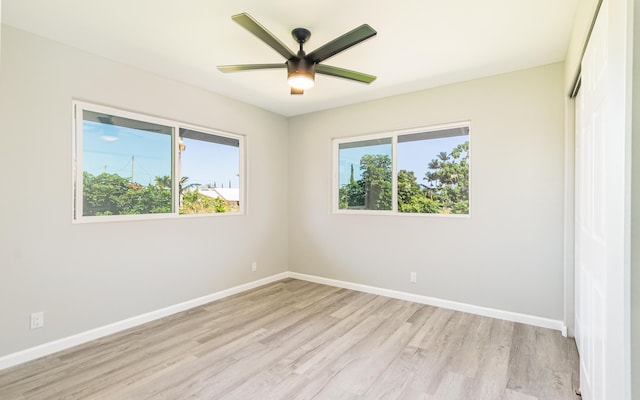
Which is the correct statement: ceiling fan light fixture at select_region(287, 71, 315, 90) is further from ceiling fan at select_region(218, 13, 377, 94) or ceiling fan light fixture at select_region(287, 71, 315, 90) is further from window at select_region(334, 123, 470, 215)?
window at select_region(334, 123, 470, 215)

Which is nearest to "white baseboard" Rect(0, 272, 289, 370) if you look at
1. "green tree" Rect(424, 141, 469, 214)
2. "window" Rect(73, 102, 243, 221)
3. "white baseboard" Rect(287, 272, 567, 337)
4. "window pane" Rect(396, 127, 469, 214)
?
"window" Rect(73, 102, 243, 221)

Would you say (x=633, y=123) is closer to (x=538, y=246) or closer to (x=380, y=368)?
(x=380, y=368)

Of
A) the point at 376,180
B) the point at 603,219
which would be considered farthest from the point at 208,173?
the point at 603,219

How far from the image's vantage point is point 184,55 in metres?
2.84

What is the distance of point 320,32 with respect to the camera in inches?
96.5

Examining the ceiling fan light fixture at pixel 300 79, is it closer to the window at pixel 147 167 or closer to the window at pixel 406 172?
the window at pixel 147 167

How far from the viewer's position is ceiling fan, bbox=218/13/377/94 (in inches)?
77.7

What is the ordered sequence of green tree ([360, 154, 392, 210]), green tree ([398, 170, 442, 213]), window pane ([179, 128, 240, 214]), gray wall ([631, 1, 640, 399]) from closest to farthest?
gray wall ([631, 1, 640, 399])
window pane ([179, 128, 240, 214])
green tree ([398, 170, 442, 213])
green tree ([360, 154, 392, 210])

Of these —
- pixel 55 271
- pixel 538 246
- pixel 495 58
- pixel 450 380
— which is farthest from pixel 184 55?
pixel 538 246

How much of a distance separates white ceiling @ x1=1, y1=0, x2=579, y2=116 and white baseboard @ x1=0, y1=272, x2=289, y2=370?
8.27 feet

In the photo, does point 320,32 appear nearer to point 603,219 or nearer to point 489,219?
point 603,219

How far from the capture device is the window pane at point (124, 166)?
2.83 meters

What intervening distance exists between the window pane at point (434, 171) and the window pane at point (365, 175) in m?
0.19

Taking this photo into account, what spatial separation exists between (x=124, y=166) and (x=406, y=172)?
10.5 feet
